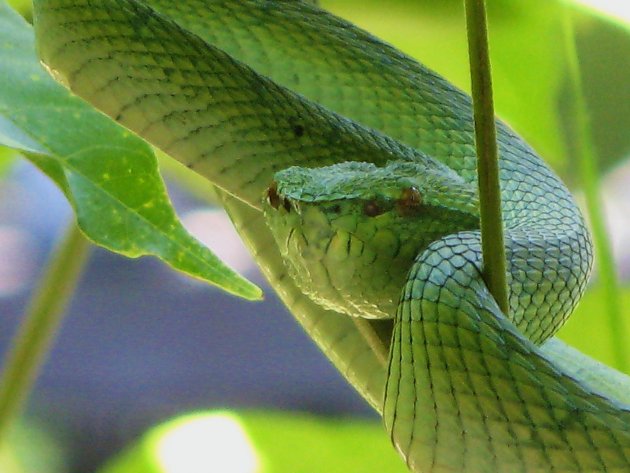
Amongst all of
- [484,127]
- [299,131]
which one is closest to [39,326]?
[299,131]

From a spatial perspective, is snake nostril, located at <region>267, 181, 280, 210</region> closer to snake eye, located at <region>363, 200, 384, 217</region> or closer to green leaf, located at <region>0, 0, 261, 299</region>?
snake eye, located at <region>363, 200, 384, 217</region>

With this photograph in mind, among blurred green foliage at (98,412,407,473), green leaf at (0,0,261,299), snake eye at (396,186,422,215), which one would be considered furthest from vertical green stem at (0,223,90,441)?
snake eye at (396,186,422,215)

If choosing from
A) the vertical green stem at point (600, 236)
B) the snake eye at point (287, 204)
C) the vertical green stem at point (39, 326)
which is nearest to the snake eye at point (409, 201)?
the snake eye at point (287, 204)

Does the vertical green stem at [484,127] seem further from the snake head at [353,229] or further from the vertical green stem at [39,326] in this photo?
the vertical green stem at [39,326]

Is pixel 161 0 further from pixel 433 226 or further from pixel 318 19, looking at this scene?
pixel 433 226

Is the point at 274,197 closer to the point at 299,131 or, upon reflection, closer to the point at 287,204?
the point at 287,204

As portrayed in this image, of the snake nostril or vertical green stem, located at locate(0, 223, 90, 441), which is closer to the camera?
the snake nostril
